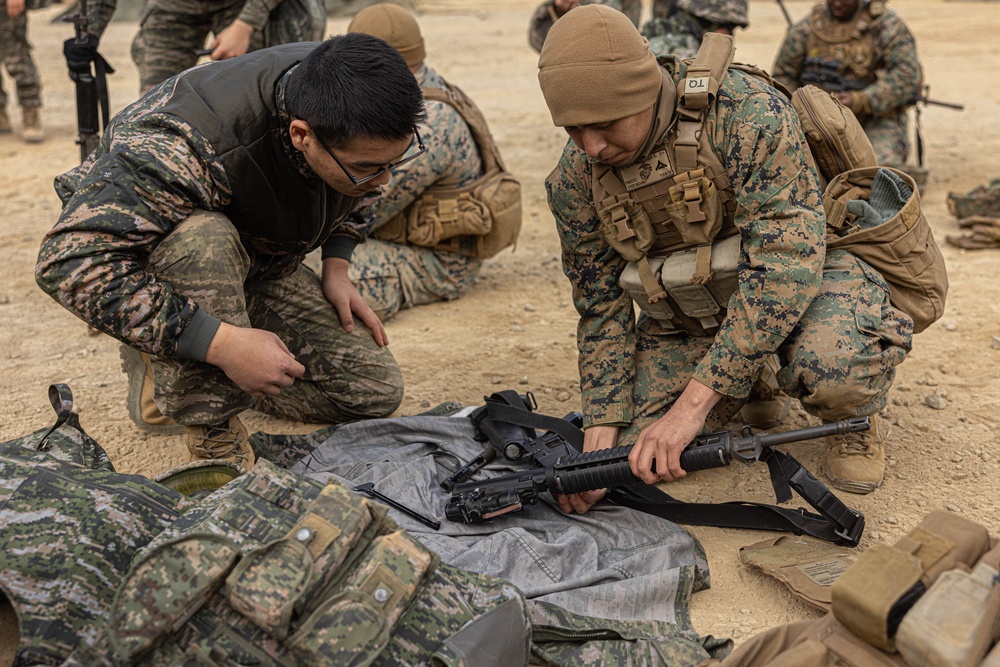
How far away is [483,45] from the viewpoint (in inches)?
571

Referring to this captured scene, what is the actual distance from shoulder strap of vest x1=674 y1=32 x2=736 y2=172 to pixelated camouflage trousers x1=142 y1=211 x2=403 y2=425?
62.1 inches

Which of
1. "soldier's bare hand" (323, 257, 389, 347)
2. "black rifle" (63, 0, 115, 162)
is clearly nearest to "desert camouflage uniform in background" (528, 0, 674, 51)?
"black rifle" (63, 0, 115, 162)

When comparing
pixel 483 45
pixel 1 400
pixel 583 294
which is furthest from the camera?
pixel 483 45

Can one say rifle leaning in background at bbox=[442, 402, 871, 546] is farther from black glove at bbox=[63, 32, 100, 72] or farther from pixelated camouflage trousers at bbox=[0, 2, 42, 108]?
pixelated camouflage trousers at bbox=[0, 2, 42, 108]

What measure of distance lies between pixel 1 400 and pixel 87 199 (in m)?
1.74

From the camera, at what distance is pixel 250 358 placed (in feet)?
10.4

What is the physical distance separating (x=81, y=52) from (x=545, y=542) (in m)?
3.82

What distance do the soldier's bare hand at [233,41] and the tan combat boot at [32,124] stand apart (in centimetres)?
474

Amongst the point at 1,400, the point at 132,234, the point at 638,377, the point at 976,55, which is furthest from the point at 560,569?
the point at 976,55

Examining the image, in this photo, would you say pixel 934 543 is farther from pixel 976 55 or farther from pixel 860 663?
pixel 976 55

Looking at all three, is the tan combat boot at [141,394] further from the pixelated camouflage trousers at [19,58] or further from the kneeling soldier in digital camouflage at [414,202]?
the pixelated camouflage trousers at [19,58]

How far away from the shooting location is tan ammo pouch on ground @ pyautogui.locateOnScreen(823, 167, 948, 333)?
11.3 ft

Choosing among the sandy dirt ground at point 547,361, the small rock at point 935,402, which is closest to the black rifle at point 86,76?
the sandy dirt ground at point 547,361

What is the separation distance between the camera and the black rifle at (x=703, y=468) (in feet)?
9.77
